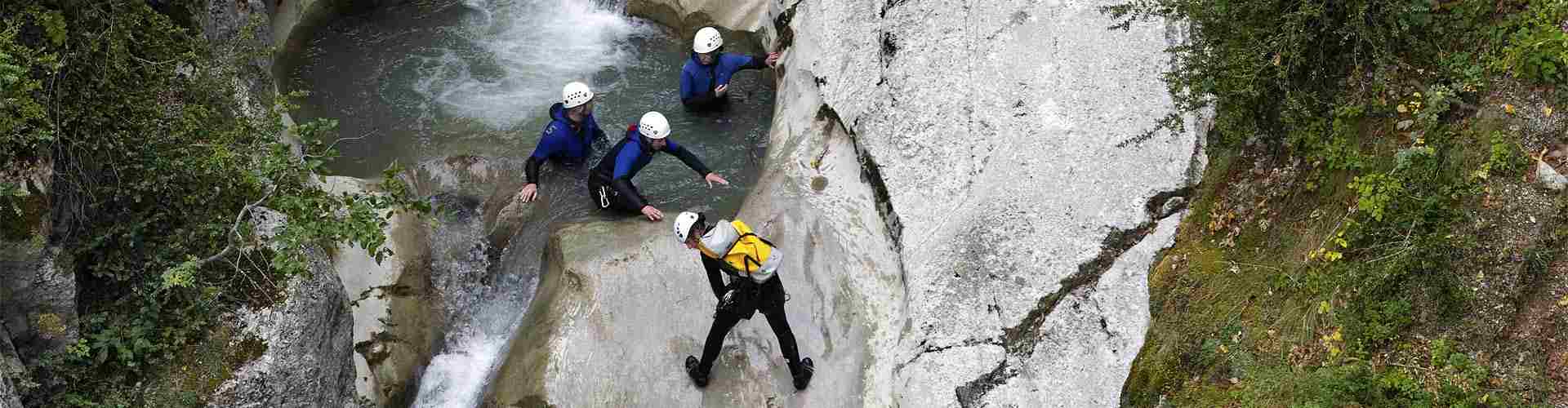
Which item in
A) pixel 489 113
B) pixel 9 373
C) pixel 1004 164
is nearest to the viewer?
pixel 9 373

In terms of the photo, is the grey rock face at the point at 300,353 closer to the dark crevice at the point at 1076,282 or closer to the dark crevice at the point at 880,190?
the dark crevice at the point at 880,190

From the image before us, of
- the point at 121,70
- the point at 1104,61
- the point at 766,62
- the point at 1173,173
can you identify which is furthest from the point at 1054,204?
the point at 121,70

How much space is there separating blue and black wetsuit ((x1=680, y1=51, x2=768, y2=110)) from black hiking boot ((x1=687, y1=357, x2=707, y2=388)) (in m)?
4.30

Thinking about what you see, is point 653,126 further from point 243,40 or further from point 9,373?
point 9,373

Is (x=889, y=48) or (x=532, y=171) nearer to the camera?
(x=889, y=48)

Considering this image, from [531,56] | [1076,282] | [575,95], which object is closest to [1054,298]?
[1076,282]

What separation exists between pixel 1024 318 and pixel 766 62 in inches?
210

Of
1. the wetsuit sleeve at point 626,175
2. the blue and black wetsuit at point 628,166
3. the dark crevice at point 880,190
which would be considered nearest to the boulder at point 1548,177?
the dark crevice at point 880,190

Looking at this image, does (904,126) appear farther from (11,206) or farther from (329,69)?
(329,69)

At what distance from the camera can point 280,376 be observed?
7391 millimetres

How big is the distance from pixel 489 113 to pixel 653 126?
3.55m

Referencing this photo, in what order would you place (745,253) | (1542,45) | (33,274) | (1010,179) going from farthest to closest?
(1010,179) → (745,253) → (33,274) → (1542,45)

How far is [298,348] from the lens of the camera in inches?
295

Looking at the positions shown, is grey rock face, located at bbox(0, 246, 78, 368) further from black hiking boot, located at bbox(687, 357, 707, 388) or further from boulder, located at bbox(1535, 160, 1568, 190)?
boulder, located at bbox(1535, 160, 1568, 190)
